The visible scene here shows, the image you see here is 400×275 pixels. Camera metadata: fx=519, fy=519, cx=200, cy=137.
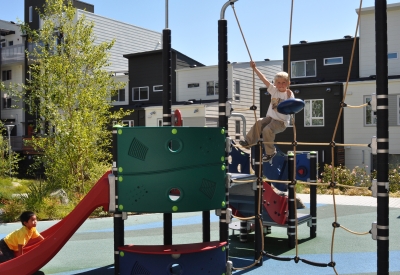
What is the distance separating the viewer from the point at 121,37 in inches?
1396

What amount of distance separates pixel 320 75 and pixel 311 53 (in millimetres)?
1268

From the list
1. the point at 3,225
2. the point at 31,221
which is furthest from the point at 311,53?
the point at 31,221

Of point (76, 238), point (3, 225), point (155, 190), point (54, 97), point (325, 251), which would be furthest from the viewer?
point (54, 97)

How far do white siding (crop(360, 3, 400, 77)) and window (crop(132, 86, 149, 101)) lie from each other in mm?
12834

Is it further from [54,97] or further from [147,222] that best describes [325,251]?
[54,97]

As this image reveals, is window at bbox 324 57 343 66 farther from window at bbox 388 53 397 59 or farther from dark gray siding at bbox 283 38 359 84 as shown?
window at bbox 388 53 397 59

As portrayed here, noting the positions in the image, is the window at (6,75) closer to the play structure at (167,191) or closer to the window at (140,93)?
the window at (140,93)

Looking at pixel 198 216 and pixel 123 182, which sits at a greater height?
pixel 123 182

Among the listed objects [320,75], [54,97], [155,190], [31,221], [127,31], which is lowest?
[31,221]

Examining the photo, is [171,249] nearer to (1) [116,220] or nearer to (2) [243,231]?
(1) [116,220]

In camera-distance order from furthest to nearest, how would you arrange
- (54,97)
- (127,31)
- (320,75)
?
(127,31)
(320,75)
(54,97)

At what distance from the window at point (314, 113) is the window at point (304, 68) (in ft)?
10.1

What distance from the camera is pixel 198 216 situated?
11305mm

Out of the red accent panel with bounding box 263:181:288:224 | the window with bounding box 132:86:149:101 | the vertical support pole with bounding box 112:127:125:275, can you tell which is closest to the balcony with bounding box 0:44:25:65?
the window with bounding box 132:86:149:101
